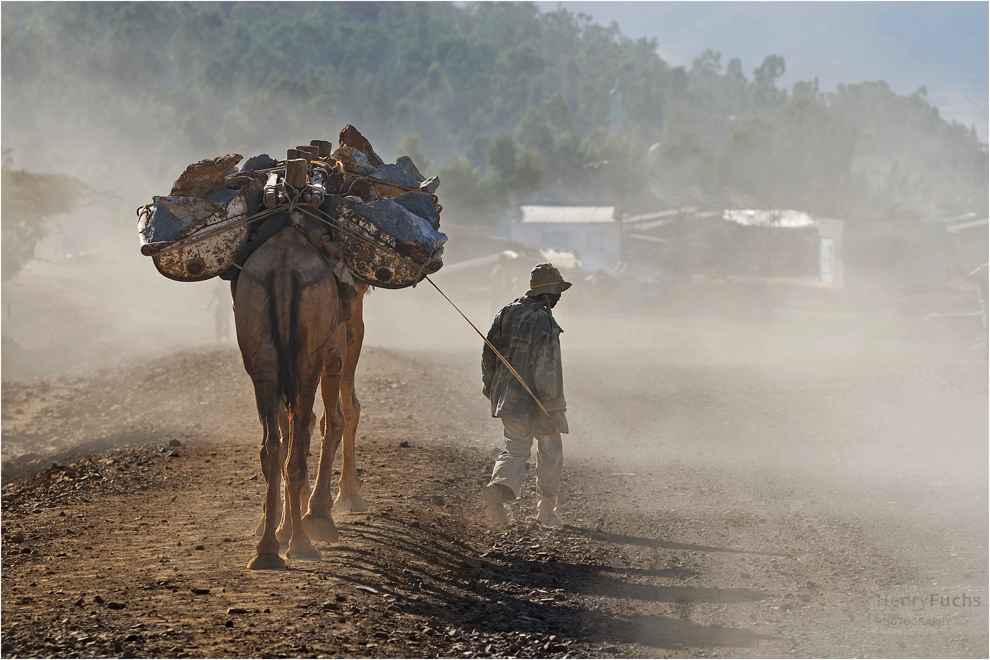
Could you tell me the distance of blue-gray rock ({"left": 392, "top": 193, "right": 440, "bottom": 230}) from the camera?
7.37 metres

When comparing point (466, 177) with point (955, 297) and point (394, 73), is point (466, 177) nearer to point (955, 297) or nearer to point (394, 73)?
point (955, 297)

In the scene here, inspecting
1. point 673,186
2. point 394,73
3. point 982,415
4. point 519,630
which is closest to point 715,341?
point 982,415

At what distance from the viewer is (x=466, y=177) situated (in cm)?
6366

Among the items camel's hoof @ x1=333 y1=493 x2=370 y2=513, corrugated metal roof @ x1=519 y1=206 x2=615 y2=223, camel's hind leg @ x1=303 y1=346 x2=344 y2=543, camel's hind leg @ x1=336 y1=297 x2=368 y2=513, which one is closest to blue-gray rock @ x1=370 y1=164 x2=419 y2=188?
camel's hind leg @ x1=336 y1=297 x2=368 y2=513

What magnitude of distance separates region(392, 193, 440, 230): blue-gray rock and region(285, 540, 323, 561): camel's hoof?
98.7 inches

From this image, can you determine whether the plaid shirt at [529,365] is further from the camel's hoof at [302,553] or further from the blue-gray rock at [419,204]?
the camel's hoof at [302,553]

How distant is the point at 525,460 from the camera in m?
7.80

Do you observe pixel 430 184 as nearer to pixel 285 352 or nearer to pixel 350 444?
pixel 350 444

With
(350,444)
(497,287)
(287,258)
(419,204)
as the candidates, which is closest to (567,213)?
(497,287)

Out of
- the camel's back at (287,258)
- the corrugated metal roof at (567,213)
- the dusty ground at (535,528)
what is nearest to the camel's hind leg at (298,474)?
the dusty ground at (535,528)

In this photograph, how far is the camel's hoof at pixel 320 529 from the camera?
6945mm

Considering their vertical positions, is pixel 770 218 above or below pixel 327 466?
above

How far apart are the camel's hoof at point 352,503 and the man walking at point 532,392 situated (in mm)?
1140

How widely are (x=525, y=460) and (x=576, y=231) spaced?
48.8 metres
